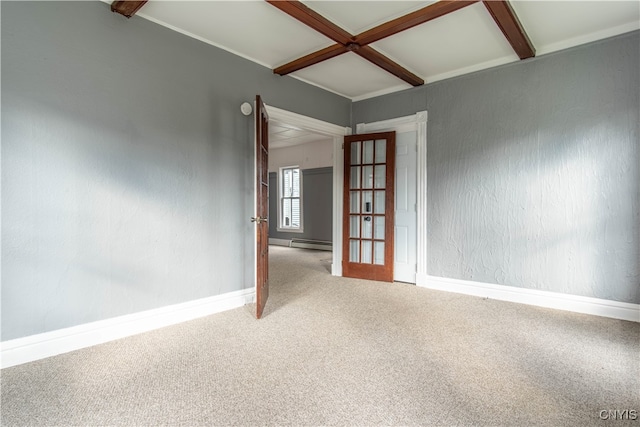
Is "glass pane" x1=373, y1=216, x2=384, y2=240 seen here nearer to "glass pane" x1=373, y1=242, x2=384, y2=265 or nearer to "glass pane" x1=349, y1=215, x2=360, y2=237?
"glass pane" x1=373, y1=242, x2=384, y2=265

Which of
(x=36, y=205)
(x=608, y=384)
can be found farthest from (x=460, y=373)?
(x=36, y=205)

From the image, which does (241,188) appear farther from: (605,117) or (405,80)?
(605,117)

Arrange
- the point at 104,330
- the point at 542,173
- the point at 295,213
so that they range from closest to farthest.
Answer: the point at 104,330
the point at 542,173
the point at 295,213

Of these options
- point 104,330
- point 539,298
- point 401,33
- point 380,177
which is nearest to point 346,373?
point 104,330

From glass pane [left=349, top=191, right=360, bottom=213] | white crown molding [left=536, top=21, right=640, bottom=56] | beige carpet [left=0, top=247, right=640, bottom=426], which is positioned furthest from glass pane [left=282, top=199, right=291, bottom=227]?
white crown molding [left=536, top=21, right=640, bottom=56]

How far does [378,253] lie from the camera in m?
4.46

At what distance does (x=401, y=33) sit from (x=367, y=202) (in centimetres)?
217

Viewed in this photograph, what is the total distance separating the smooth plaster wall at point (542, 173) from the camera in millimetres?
2883

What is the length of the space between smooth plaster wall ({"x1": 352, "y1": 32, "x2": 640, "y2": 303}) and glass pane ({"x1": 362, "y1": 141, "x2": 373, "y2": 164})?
2.68ft

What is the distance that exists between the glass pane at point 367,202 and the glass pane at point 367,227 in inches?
4.0

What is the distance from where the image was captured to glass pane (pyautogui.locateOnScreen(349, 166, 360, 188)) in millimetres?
4620

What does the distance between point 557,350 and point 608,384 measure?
438mm

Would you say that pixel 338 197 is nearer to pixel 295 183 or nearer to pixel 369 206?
pixel 369 206

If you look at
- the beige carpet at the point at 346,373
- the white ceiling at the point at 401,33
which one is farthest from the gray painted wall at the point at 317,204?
the beige carpet at the point at 346,373
